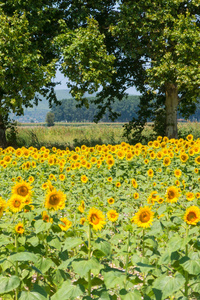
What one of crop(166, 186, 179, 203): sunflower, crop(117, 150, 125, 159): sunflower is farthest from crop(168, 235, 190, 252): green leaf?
crop(117, 150, 125, 159): sunflower

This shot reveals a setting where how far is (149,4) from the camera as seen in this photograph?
13.0 metres

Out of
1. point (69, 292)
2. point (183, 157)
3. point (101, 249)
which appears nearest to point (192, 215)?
point (101, 249)

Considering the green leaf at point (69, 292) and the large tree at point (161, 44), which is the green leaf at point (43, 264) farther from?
the large tree at point (161, 44)

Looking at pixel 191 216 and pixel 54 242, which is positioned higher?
pixel 191 216

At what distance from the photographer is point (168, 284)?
1934mm

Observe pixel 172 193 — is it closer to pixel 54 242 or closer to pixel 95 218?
pixel 95 218

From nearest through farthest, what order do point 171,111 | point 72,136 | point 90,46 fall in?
point 90,46
point 171,111
point 72,136

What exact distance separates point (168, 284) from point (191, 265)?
0.56 feet

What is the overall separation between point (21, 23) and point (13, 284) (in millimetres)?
11464

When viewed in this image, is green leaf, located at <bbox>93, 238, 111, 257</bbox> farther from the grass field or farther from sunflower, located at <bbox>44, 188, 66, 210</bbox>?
the grass field

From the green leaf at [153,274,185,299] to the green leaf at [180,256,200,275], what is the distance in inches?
2.9

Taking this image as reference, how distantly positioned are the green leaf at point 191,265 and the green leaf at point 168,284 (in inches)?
2.9

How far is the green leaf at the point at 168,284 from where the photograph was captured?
74.5 inches

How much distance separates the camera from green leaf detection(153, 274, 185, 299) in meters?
1.89
